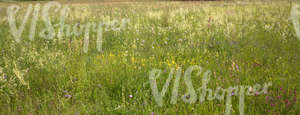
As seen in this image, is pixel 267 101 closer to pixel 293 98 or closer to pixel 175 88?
pixel 293 98

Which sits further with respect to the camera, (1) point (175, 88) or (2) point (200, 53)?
(2) point (200, 53)

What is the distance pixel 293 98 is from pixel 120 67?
7.58 ft

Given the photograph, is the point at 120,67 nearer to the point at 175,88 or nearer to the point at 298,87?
the point at 175,88

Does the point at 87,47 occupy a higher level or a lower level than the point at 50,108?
higher

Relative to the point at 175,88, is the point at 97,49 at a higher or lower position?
higher

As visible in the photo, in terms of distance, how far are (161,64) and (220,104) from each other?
145cm

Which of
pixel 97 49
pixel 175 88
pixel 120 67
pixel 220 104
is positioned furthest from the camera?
pixel 97 49

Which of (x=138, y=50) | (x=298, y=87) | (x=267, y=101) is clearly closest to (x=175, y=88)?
(x=267, y=101)

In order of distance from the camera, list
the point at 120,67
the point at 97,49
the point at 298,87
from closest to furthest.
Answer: the point at 298,87
the point at 120,67
the point at 97,49

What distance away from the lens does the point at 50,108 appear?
2.59 meters

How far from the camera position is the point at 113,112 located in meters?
2.50

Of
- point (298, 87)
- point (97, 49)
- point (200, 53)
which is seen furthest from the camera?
point (97, 49)

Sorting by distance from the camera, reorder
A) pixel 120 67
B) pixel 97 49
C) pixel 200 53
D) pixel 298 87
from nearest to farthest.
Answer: pixel 298 87 → pixel 120 67 → pixel 200 53 → pixel 97 49

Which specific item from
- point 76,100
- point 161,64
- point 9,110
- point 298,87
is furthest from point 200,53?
point 9,110
